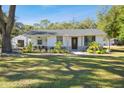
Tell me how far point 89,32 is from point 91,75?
27232 mm

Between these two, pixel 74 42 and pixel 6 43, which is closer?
pixel 6 43

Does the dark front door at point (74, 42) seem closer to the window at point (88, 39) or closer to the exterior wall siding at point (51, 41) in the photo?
the window at point (88, 39)

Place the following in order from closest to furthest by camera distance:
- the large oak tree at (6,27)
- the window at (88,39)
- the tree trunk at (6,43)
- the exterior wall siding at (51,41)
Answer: the large oak tree at (6,27), the tree trunk at (6,43), the window at (88,39), the exterior wall siding at (51,41)

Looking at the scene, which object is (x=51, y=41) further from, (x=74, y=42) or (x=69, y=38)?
(x=74, y=42)

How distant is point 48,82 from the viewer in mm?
10938

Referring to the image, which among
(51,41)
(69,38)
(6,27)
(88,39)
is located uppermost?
(6,27)

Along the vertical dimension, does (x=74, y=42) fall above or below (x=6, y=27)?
below

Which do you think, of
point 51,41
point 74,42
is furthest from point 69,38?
point 51,41

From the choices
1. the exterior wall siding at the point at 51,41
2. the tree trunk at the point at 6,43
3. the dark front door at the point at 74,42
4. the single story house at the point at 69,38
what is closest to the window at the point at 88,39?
Result: the single story house at the point at 69,38

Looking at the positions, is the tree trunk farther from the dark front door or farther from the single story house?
the dark front door
